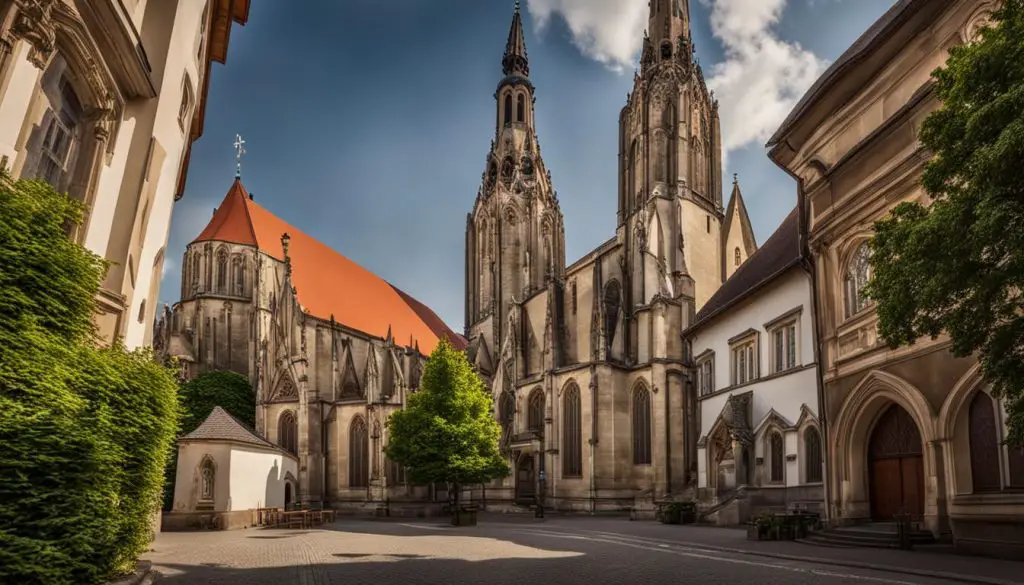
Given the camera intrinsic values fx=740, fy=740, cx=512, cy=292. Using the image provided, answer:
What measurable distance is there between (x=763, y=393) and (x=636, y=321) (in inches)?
706

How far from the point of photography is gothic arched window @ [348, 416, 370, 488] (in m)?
50.3

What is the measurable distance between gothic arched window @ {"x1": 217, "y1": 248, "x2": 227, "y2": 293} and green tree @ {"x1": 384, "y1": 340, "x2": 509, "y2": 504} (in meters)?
29.4

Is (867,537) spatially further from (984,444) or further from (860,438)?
(984,444)

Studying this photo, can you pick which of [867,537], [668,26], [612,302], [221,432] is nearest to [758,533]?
[867,537]

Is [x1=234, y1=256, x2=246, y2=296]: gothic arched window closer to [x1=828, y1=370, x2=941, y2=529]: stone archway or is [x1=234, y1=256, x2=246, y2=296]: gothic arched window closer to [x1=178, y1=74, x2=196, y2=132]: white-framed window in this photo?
[x1=178, y1=74, x2=196, y2=132]: white-framed window

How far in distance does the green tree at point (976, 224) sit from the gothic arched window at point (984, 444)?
4.27 meters

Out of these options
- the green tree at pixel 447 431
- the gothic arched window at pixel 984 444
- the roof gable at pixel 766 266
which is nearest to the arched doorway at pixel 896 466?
the gothic arched window at pixel 984 444

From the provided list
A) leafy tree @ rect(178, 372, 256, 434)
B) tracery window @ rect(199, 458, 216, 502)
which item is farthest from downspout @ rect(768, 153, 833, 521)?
leafy tree @ rect(178, 372, 256, 434)

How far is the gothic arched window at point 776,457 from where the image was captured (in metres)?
24.5

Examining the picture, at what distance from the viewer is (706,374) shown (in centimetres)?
3209

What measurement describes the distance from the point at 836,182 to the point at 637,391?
1032 inches

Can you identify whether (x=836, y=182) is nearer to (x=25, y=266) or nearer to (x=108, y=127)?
(x=108, y=127)

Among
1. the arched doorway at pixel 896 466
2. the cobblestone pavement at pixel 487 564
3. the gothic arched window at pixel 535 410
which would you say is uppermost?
the gothic arched window at pixel 535 410

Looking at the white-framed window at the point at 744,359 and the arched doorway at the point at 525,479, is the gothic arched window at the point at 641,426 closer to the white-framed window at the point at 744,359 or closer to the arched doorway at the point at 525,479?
the arched doorway at the point at 525,479
